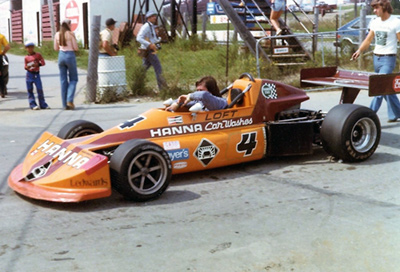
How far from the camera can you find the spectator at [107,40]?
12312mm

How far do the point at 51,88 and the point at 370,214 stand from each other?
11.8m

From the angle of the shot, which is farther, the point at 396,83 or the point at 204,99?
the point at 396,83

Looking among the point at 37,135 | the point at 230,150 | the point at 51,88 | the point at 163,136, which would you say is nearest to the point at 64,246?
the point at 163,136

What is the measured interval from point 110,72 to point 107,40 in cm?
69

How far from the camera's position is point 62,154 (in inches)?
226

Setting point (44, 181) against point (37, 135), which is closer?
point (44, 181)

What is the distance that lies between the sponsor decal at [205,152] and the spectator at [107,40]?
262 inches

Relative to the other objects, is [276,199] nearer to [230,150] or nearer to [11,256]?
[230,150]

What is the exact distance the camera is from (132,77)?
13.0 meters

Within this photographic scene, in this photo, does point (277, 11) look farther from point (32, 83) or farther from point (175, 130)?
point (175, 130)

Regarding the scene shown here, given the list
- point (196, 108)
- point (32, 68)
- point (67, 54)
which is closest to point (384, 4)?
point (196, 108)

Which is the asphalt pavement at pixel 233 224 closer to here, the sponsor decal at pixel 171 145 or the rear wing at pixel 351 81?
the sponsor decal at pixel 171 145

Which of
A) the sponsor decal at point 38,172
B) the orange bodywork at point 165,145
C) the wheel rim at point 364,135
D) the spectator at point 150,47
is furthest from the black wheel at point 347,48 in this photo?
the sponsor decal at point 38,172

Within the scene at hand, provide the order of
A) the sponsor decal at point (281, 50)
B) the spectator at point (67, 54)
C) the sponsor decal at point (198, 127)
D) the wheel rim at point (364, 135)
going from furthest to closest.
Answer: the sponsor decal at point (281, 50), the spectator at point (67, 54), the wheel rim at point (364, 135), the sponsor decal at point (198, 127)
